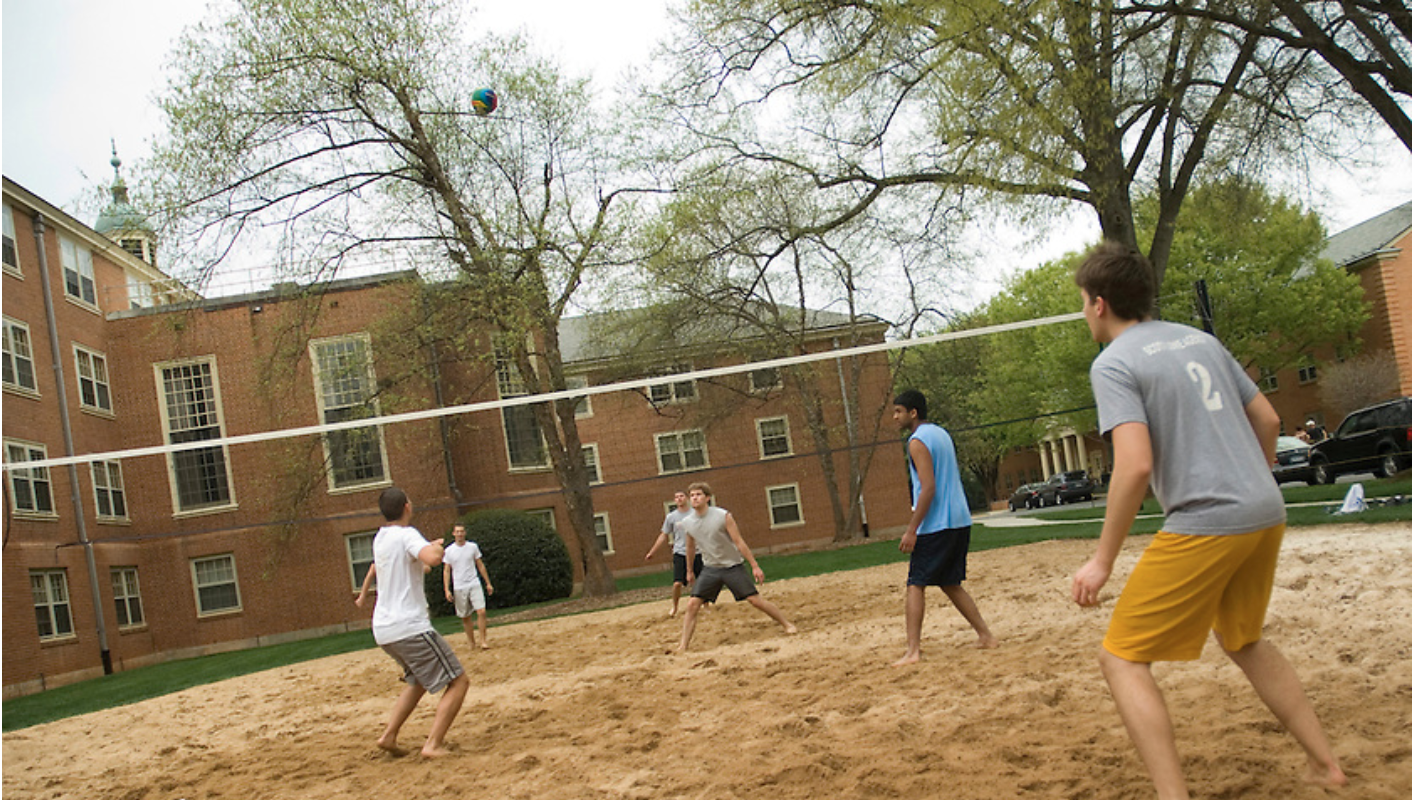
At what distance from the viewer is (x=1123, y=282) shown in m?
3.88

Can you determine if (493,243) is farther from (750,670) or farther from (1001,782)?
(1001,782)

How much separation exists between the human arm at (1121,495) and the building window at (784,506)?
33.6 metres

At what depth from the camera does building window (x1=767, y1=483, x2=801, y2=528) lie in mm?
37250

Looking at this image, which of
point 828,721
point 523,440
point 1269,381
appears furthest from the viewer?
point 1269,381

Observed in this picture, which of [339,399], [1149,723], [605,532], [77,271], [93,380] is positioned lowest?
[605,532]

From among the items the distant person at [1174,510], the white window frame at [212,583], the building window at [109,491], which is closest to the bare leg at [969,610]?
the distant person at [1174,510]

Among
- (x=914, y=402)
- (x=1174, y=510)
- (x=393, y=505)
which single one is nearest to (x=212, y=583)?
(x=393, y=505)

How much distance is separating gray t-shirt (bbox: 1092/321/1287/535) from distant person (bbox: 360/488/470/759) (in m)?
4.54

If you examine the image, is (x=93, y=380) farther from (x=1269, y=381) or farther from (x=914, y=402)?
(x=1269, y=381)

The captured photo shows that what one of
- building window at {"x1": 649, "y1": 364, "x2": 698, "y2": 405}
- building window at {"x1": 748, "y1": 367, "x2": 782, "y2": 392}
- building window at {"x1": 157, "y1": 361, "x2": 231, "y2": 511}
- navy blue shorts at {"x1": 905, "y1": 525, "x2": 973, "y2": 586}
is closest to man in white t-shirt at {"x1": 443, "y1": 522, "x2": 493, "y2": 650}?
navy blue shorts at {"x1": 905, "y1": 525, "x2": 973, "y2": 586}

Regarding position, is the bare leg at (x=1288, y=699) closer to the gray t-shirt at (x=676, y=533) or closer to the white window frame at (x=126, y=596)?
the gray t-shirt at (x=676, y=533)

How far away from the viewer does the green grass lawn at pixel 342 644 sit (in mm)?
15070

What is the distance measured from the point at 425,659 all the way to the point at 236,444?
22.6 meters

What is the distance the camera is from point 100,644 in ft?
81.5
